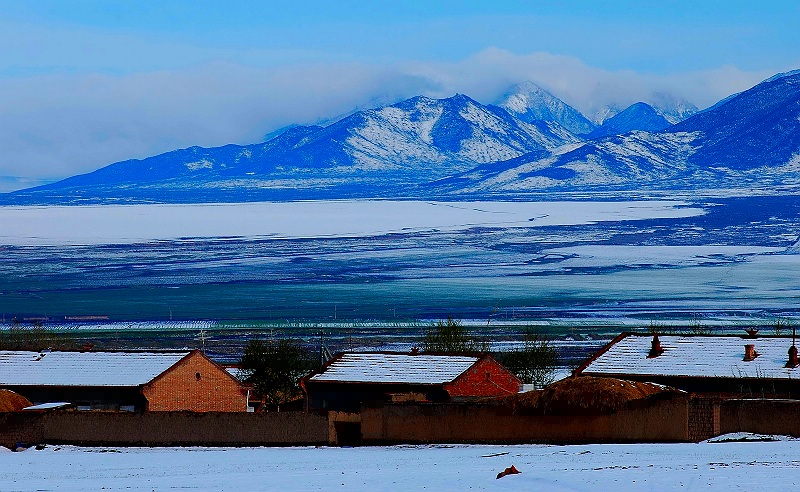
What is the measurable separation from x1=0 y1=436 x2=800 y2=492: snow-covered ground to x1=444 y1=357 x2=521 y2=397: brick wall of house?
8369 millimetres

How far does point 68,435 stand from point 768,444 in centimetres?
1096

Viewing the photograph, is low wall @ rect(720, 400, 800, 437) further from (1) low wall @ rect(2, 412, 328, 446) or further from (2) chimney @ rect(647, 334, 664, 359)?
(2) chimney @ rect(647, 334, 664, 359)

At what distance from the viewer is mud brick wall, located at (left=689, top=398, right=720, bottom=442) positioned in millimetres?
19859

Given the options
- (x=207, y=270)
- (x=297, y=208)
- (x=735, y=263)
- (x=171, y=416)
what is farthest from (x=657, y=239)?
(x=171, y=416)

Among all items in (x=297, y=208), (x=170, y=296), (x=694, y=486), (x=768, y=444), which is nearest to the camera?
(x=694, y=486)

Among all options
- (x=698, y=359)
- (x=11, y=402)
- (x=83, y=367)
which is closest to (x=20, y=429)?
(x=11, y=402)

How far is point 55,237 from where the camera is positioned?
444 ft

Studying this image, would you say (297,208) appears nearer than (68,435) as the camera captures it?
No

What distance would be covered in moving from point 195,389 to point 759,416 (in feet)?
46.9

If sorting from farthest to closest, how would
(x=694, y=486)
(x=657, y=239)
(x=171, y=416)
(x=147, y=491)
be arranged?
(x=657, y=239) < (x=171, y=416) < (x=147, y=491) < (x=694, y=486)

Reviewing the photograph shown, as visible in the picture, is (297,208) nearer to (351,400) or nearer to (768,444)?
(351,400)

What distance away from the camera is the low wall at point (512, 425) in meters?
20.0

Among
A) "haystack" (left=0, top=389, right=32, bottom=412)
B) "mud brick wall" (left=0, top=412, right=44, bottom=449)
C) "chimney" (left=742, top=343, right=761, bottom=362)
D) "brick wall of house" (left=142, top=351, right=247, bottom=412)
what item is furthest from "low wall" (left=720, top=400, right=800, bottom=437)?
"brick wall of house" (left=142, top=351, right=247, bottom=412)

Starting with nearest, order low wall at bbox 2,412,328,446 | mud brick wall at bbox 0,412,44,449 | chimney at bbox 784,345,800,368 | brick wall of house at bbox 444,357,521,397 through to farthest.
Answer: low wall at bbox 2,412,328,446, mud brick wall at bbox 0,412,44,449, chimney at bbox 784,345,800,368, brick wall of house at bbox 444,357,521,397
